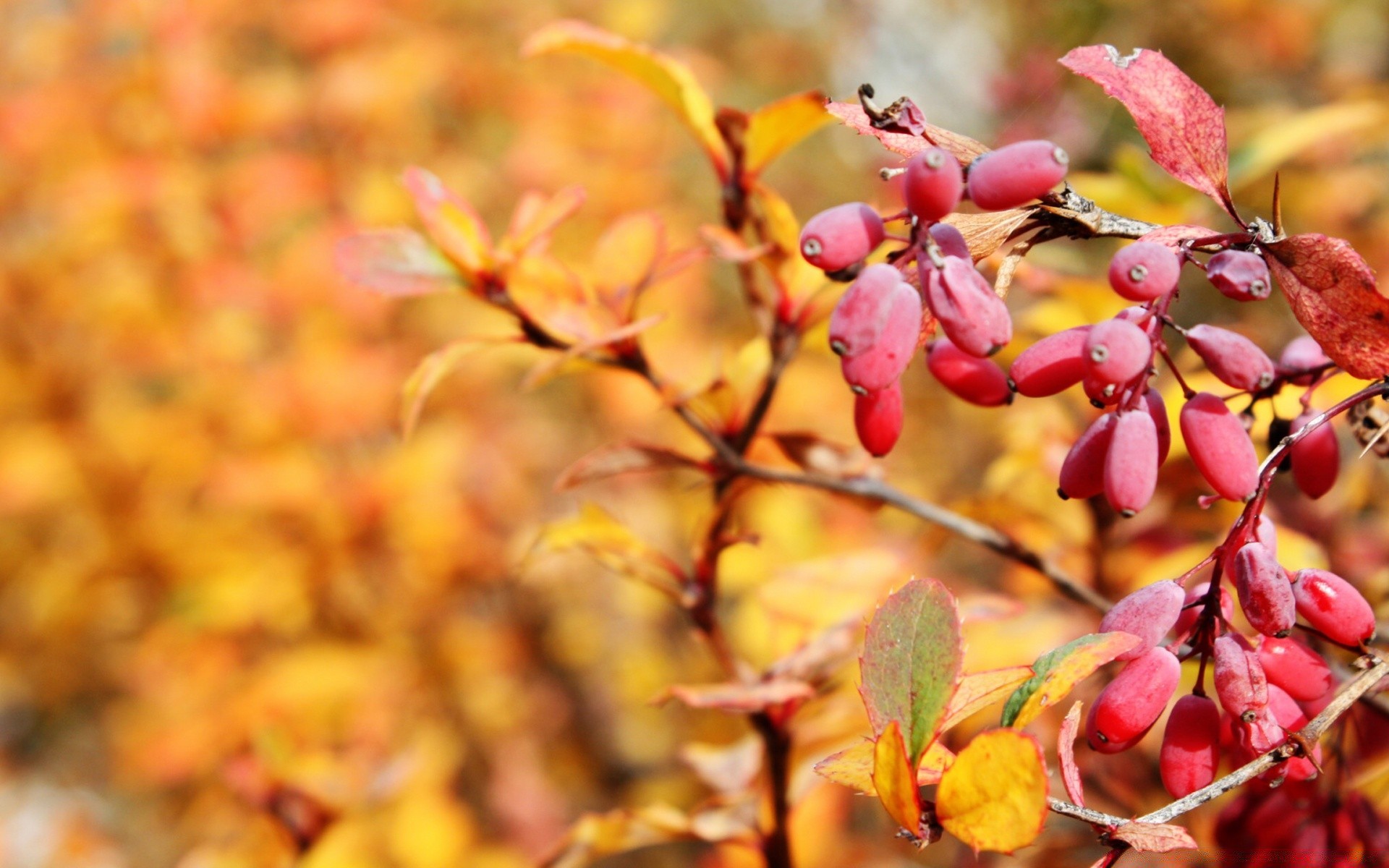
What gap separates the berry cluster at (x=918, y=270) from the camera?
12.9 inches

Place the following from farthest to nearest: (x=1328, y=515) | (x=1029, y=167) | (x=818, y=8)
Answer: (x=818, y=8)
(x=1328, y=515)
(x=1029, y=167)

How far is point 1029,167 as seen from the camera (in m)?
0.32

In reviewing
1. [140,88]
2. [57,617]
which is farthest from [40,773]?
[140,88]

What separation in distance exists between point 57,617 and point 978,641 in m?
1.82

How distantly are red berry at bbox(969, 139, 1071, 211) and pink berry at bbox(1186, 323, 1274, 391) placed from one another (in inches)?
3.0

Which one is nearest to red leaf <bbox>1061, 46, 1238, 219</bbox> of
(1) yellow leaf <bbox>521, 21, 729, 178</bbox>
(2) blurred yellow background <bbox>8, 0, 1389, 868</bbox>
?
(1) yellow leaf <bbox>521, 21, 729, 178</bbox>

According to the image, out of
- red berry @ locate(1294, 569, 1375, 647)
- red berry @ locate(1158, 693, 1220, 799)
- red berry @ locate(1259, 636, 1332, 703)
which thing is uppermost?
red berry @ locate(1294, 569, 1375, 647)

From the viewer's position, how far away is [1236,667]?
0.34 m

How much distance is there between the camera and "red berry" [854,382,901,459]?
15.9 inches

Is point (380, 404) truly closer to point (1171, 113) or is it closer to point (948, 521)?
point (948, 521)

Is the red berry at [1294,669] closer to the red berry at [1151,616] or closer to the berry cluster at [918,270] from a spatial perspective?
the red berry at [1151,616]

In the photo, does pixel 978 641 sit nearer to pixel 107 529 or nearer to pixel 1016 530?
pixel 1016 530

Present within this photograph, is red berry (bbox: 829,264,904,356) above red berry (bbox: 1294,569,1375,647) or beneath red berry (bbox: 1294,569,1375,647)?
above

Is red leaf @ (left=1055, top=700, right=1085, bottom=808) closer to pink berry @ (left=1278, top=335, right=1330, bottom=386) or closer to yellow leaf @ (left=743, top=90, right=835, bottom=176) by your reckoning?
pink berry @ (left=1278, top=335, right=1330, bottom=386)
